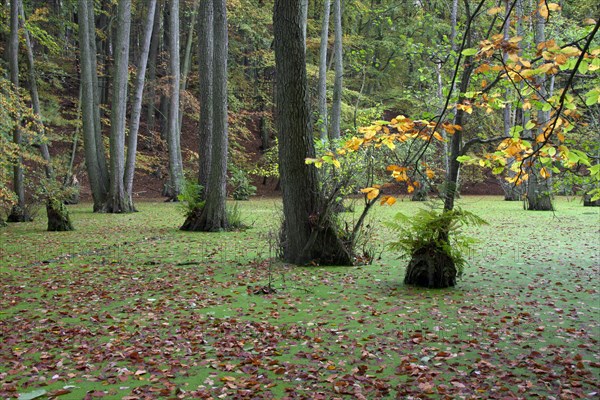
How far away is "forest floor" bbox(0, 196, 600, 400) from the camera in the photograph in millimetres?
3592

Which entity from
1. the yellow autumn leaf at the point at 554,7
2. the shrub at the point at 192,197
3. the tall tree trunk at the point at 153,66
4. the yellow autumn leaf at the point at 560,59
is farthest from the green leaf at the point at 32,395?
the tall tree trunk at the point at 153,66

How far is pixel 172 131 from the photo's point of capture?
72.3ft

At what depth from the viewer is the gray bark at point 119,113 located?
664 inches

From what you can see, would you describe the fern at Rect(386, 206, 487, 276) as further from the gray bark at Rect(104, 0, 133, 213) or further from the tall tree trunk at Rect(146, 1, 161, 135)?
the tall tree trunk at Rect(146, 1, 161, 135)

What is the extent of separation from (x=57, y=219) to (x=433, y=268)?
916 centimetres

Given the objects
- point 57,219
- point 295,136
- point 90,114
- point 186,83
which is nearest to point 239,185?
point 186,83

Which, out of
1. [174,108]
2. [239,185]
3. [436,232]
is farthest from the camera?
[239,185]

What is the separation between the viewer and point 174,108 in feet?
70.5

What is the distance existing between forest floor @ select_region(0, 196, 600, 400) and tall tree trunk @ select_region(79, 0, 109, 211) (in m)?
9.29

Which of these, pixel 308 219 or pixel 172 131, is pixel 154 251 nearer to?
pixel 308 219

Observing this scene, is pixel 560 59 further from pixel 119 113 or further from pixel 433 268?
pixel 119 113

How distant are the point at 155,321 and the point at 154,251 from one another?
4.67 m

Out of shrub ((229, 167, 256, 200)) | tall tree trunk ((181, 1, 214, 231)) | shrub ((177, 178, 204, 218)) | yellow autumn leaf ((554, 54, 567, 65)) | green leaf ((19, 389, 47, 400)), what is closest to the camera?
yellow autumn leaf ((554, 54, 567, 65))

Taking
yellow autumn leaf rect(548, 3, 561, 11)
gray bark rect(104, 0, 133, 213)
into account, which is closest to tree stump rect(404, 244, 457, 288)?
yellow autumn leaf rect(548, 3, 561, 11)
